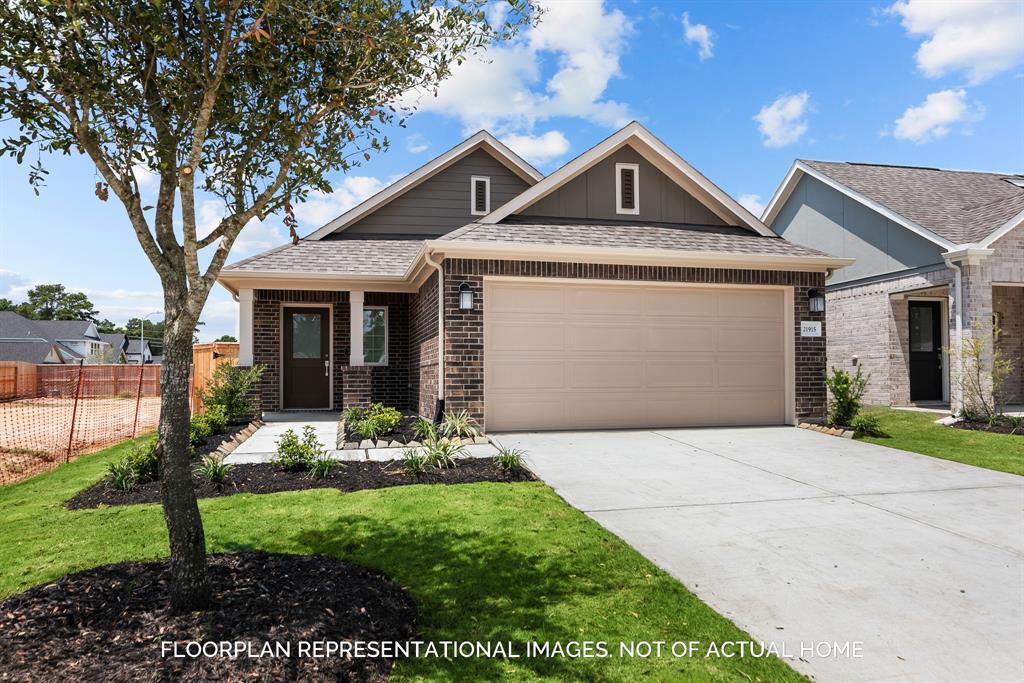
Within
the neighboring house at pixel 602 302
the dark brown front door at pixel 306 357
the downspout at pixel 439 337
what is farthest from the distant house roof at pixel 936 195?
the dark brown front door at pixel 306 357

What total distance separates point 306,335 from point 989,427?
46.6 feet

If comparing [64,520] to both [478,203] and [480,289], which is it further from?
[478,203]

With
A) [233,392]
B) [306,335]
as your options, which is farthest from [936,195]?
[233,392]

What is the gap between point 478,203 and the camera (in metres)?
15.0

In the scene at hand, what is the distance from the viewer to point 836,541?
Result: 4.68 m

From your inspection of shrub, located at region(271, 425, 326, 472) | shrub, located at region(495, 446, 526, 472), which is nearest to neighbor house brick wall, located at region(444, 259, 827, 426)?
shrub, located at region(495, 446, 526, 472)

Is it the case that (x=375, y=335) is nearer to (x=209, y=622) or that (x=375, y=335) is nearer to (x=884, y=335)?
(x=209, y=622)

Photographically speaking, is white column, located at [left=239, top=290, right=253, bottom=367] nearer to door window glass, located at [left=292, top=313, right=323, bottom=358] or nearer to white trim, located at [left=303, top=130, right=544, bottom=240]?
door window glass, located at [left=292, top=313, right=323, bottom=358]

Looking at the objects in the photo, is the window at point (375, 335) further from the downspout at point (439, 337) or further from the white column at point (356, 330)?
the downspout at point (439, 337)

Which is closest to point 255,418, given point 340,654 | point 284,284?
point 284,284

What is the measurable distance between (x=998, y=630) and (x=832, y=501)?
2.58 m

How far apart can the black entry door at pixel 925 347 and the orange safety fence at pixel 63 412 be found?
17161 millimetres

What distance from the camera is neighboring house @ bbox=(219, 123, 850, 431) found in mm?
9695

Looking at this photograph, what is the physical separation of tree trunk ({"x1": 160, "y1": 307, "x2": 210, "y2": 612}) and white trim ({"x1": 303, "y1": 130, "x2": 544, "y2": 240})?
11716 mm
